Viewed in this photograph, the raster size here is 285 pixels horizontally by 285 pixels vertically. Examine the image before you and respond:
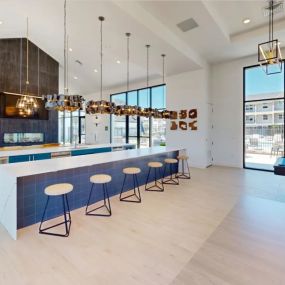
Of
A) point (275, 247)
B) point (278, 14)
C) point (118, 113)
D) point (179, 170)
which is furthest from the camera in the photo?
point (179, 170)

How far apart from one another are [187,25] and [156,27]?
0.82m

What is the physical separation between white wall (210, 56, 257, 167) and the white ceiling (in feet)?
1.43

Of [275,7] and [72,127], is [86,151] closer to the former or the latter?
[275,7]

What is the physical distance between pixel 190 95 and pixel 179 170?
2.79 meters

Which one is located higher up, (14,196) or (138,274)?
(14,196)

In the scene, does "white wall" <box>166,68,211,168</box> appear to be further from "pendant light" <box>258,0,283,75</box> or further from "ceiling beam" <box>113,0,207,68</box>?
"pendant light" <box>258,0,283,75</box>

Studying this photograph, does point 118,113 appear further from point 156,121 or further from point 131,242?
point 156,121

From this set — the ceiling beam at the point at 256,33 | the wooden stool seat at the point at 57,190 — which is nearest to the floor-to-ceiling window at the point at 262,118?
the ceiling beam at the point at 256,33

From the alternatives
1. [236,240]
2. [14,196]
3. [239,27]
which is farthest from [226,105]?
[14,196]

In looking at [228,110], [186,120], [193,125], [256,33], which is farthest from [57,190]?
[228,110]

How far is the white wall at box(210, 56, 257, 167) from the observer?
670 centimetres

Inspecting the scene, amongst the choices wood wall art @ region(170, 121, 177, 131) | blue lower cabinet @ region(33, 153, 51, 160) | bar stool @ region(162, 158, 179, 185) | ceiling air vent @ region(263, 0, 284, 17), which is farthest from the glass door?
ceiling air vent @ region(263, 0, 284, 17)

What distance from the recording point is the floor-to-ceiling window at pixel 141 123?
28.7ft

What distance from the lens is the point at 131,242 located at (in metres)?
2.35
